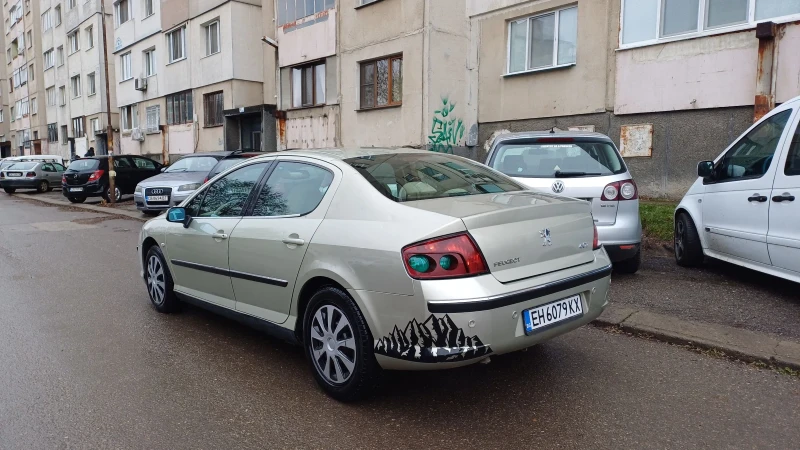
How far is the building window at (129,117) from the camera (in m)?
30.2

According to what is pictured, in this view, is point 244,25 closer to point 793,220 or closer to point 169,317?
point 169,317

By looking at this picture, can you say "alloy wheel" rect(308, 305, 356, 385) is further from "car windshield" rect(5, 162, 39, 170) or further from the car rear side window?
"car windshield" rect(5, 162, 39, 170)

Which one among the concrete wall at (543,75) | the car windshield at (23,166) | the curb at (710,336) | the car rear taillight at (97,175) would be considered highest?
the concrete wall at (543,75)

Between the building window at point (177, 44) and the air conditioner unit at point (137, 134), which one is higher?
the building window at point (177, 44)

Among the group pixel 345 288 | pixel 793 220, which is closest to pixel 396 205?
pixel 345 288

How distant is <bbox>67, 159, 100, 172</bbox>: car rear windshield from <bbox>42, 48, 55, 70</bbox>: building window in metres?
29.1

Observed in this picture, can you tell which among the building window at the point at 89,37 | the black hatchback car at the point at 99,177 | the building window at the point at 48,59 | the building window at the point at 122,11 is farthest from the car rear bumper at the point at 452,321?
the building window at the point at 48,59

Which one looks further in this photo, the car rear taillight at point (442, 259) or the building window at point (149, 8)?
the building window at point (149, 8)

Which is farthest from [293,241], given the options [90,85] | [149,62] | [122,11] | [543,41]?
[90,85]

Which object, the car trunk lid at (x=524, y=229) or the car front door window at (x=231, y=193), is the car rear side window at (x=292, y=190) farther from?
the car trunk lid at (x=524, y=229)

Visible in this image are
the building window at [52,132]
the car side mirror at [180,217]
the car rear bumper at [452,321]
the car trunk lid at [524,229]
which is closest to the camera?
the car rear bumper at [452,321]

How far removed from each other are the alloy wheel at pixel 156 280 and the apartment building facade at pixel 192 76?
15.8 metres

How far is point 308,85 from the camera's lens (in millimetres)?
19125

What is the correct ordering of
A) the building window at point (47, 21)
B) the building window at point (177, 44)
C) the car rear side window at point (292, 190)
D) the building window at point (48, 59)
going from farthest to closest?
the building window at point (48, 59)
the building window at point (47, 21)
the building window at point (177, 44)
the car rear side window at point (292, 190)
